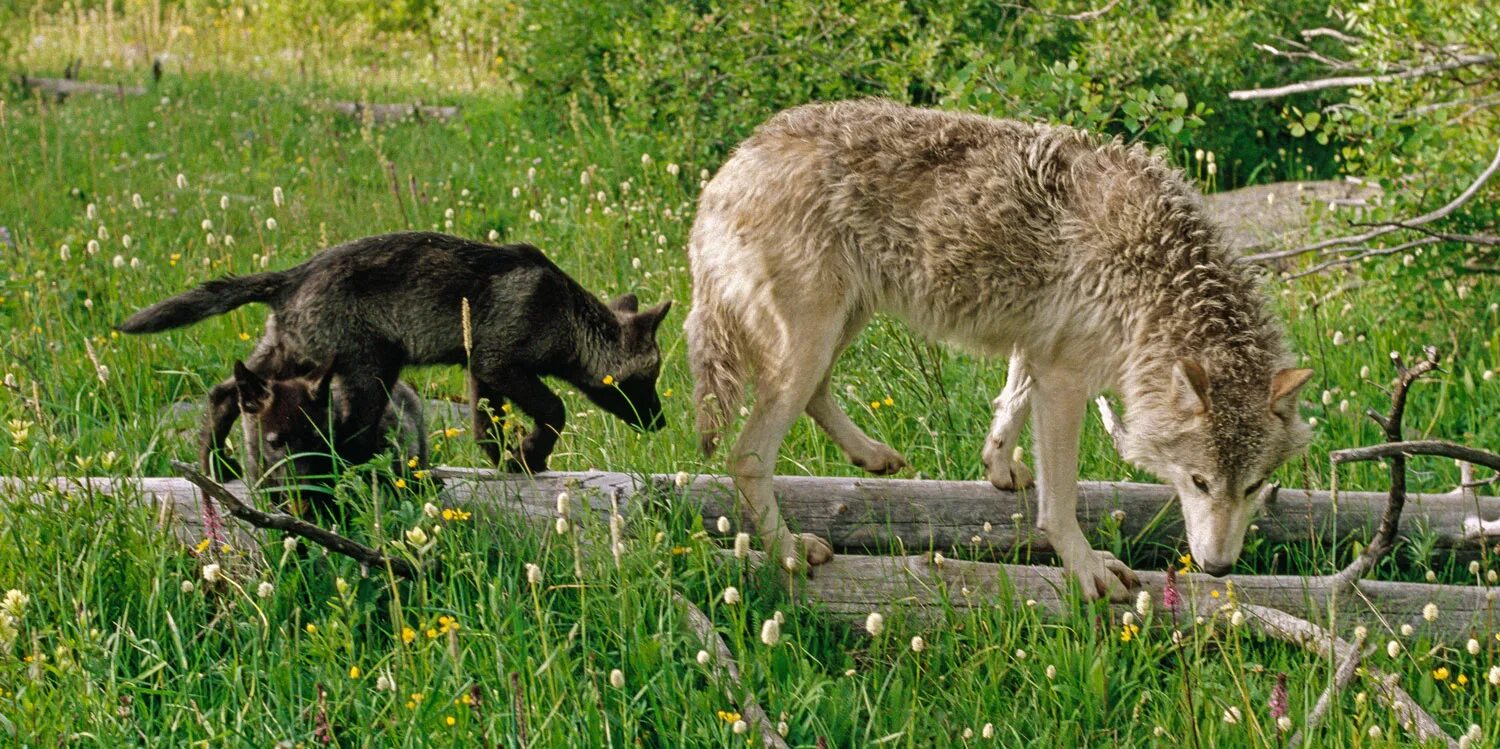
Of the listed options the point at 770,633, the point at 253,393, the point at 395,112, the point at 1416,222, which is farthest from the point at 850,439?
the point at 395,112

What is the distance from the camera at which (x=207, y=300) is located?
4.97 meters

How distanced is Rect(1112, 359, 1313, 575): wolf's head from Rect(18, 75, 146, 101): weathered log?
10.9 meters

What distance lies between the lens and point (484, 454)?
5.82 metres

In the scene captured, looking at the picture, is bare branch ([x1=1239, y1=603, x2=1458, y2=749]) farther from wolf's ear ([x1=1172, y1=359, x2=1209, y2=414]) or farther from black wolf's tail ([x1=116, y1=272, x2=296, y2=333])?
black wolf's tail ([x1=116, y1=272, x2=296, y2=333])

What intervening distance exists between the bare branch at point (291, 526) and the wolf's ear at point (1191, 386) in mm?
2561

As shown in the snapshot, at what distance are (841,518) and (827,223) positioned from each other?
41.9 inches

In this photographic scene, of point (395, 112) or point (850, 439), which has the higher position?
point (395, 112)

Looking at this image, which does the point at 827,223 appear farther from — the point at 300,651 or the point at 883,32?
the point at 883,32

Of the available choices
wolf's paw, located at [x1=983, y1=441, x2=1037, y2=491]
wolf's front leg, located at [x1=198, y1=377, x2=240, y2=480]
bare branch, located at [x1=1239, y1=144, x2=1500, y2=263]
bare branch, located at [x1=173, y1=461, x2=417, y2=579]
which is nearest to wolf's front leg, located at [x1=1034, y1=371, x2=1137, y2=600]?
wolf's paw, located at [x1=983, y1=441, x2=1037, y2=491]

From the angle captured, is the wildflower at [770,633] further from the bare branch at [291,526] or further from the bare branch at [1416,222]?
the bare branch at [1416,222]

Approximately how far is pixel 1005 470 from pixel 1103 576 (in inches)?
25.6

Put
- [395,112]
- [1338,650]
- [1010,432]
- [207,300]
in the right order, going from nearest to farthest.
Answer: [1338,650], [207,300], [1010,432], [395,112]

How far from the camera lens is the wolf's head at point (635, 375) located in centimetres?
567

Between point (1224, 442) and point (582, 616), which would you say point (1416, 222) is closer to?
point (1224, 442)
